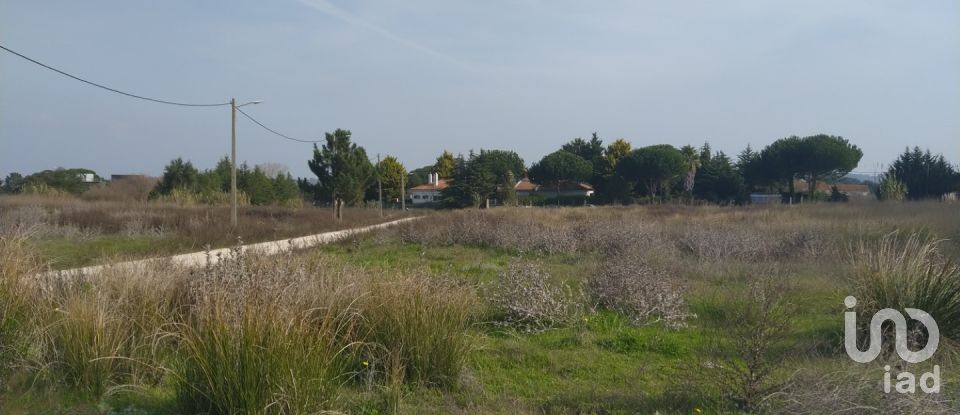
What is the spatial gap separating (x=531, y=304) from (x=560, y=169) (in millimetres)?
64979

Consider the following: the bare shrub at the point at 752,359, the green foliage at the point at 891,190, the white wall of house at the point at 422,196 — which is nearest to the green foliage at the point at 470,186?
the white wall of house at the point at 422,196

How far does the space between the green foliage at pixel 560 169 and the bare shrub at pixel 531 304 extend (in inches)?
2533

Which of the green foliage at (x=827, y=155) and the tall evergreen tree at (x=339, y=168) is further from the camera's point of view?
the green foliage at (x=827, y=155)

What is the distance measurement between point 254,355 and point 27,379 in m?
2.40

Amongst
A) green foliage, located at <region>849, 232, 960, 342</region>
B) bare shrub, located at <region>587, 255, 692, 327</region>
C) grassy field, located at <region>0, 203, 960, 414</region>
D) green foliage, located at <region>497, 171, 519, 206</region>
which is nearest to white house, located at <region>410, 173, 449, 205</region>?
green foliage, located at <region>497, 171, 519, 206</region>

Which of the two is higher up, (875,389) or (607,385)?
(875,389)

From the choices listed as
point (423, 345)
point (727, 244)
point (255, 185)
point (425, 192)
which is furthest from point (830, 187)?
point (423, 345)

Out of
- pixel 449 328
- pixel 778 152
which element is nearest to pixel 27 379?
pixel 449 328

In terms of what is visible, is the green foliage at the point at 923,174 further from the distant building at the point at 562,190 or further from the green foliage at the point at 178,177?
the green foliage at the point at 178,177

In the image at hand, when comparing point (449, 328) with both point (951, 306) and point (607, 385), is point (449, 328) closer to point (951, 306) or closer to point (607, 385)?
point (607, 385)

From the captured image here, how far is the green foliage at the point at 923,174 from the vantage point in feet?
153

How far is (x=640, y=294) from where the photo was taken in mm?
8500

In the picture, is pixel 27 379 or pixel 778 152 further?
pixel 778 152

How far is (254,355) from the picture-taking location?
13.6 feet
